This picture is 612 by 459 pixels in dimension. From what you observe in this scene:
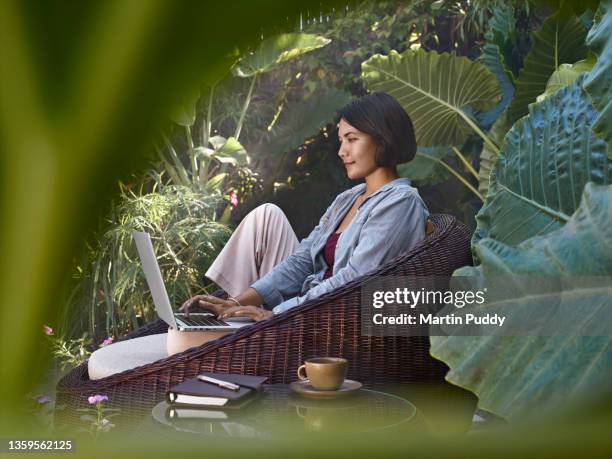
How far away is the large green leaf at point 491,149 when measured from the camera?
2986 millimetres

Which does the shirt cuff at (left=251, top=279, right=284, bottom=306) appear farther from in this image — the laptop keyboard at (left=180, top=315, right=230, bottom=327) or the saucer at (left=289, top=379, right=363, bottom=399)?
the saucer at (left=289, top=379, right=363, bottom=399)

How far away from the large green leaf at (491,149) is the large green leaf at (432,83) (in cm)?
15

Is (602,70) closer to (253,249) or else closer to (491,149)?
(253,249)

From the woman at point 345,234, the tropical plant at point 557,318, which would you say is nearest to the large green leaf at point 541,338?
the tropical plant at point 557,318

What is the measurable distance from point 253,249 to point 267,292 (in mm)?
181

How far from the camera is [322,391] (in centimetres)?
91

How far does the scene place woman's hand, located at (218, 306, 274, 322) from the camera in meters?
1.51

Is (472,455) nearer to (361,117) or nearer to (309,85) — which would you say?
(361,117)

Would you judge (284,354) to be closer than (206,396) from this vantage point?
No

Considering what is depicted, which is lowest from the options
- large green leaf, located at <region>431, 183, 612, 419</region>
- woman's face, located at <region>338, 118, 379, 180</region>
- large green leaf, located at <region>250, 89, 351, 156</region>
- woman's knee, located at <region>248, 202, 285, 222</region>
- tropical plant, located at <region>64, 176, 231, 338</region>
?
tropical plant, located at <region>64, 176, 231, 338</region>

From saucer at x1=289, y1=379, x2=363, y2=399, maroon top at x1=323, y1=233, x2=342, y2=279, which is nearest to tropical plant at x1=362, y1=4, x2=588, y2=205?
maroon top at x1=323, y1=233, x2=342, y2=279

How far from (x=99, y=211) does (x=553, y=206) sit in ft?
3.13

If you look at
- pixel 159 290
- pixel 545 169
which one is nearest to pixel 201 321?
pixel 159 290

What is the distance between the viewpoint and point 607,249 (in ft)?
0.60
